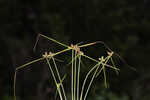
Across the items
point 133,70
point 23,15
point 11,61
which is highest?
point 23,15

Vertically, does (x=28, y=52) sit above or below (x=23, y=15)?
below

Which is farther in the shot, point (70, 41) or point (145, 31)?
point (145, 31)

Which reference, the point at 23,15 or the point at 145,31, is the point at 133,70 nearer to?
the point at 145,31

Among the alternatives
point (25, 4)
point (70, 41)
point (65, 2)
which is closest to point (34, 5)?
point (25, 4)

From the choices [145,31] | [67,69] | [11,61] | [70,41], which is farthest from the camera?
[145,31]

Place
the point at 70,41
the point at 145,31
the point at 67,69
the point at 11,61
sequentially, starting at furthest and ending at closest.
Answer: the point at 145,31 < the point at 11,61 < the point at 70,41 < the point at 67,69

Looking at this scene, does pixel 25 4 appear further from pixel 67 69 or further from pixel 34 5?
pixel 67 69
